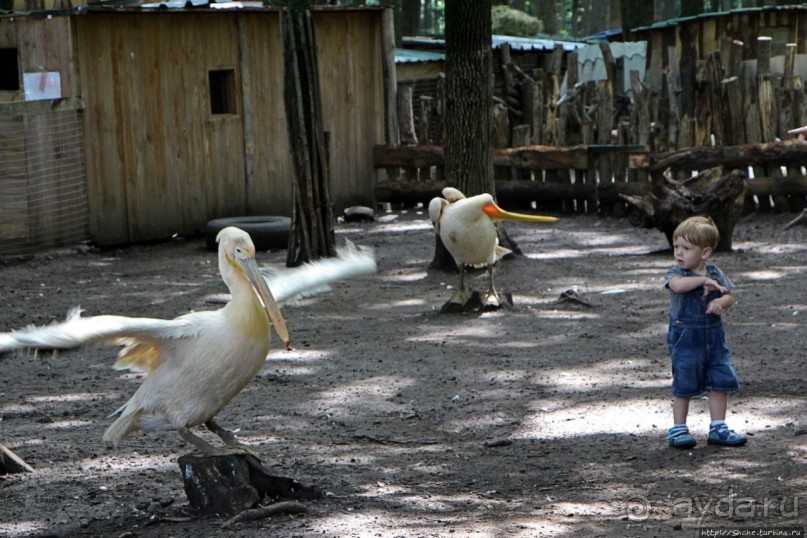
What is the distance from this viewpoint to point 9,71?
43.3ft

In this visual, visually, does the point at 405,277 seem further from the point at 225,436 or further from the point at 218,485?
the point at 218,485

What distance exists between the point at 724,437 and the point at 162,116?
9972 millimetres

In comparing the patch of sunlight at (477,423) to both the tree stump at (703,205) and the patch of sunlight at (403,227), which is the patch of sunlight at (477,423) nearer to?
the tree stump at (703,205)

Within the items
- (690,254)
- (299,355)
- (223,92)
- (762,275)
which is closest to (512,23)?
(223,92)

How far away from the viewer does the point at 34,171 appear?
41.7 ft

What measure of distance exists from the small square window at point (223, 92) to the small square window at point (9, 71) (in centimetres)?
254

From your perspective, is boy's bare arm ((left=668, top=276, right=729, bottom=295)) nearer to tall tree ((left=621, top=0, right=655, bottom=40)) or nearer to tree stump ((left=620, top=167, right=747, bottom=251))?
tree stump ((left=620, top=167, right=747, bottom=251))

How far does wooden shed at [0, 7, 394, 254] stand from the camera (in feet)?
42.0

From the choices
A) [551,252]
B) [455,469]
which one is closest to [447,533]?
[455,469]

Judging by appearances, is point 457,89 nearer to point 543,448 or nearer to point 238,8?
point 238,8

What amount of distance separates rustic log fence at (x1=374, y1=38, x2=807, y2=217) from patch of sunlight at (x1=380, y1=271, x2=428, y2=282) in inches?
140

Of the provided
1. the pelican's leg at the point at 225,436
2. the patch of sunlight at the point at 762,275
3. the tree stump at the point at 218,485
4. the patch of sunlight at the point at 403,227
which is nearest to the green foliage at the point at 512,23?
the patch of sunlight at the point at 403,227

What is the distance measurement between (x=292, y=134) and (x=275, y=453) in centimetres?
632

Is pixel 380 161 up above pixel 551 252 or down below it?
above
